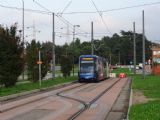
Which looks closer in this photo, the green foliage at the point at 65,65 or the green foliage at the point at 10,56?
the green foliage at the point at 10,56

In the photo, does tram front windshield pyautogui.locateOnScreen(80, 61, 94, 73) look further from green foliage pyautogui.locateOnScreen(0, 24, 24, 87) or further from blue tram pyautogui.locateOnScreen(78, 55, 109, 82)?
green foliage pyautogui.locateOnScreen(0, 24, 24, 87)

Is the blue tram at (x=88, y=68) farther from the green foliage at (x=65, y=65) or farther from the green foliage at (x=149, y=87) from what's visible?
the green foliage at (x=149, y=87)

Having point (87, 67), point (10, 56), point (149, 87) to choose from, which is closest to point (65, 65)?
point (87, 67)

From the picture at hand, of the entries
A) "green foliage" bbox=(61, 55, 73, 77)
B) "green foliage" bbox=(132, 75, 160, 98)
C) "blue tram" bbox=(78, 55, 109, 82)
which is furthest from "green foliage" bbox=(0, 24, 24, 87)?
"green foliage" bbox=(61, 55, 73, 77)

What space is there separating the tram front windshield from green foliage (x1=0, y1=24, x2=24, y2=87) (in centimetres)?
2324

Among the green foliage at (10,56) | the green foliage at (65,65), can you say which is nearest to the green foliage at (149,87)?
the green foliage at (10,56)

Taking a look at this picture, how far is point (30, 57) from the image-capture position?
167 ft

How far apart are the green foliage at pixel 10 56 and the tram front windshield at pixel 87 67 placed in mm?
23241

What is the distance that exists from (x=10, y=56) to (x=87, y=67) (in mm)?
25350

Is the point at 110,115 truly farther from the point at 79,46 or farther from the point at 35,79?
the point at 79,46

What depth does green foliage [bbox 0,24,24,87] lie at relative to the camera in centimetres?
3975

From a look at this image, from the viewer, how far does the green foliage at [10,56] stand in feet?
130

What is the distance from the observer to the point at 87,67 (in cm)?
6488

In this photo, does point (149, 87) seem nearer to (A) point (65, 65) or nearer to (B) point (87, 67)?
(B) point (87, 67)
